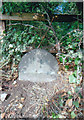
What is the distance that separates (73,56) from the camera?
153 cm

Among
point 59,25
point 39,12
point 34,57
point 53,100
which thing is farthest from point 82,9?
point 53,100

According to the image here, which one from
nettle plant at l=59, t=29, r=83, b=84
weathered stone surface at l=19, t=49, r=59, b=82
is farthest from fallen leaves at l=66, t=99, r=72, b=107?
weathered stone surface at l=19, t=49, r=59, b=82

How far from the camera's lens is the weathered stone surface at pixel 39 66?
1.80 m

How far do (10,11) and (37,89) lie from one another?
146 centimetres

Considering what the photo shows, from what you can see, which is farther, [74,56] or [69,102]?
[74,56]

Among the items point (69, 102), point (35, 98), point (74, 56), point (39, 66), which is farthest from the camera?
point (39, 66)

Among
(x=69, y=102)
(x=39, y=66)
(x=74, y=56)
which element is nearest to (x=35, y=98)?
(x=69, y=102)

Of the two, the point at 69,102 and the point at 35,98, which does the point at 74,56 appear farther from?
the point at 35,98

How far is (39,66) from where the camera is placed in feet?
5.95

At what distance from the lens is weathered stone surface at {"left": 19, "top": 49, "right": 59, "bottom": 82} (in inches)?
70.8

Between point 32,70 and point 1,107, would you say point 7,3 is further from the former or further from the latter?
point 1,107

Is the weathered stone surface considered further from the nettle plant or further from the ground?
the nettle plant

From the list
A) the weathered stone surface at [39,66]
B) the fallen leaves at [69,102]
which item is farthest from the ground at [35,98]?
the weathered stone surface at [39,66]

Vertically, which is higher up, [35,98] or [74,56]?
[74,56]
